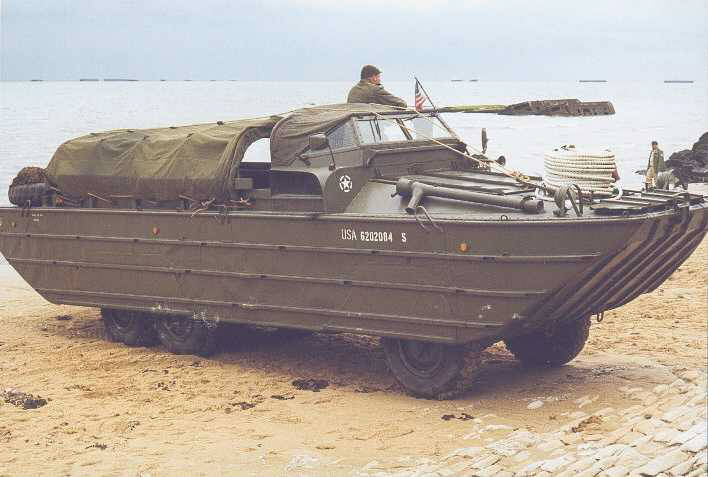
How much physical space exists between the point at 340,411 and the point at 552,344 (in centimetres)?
204

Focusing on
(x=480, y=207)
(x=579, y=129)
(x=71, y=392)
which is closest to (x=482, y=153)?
(x=480, y=207)

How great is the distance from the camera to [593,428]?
7625 millimetres

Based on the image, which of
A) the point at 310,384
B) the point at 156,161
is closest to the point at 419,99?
the point at 156,161

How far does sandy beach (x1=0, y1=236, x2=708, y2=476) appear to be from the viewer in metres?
7.27

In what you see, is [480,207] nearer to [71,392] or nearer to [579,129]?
[71,392]

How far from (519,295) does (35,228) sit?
5378 millimetres

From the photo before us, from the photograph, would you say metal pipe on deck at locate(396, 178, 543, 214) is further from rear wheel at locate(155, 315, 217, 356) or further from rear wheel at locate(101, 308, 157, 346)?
rear wheel at locate(101, 308, 157, 346)

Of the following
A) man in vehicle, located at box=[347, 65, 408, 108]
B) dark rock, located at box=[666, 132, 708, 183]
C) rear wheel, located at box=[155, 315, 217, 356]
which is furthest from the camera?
dark rock, located at box=[666, 132, 708, 183]

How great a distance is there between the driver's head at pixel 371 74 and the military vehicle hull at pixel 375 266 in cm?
217

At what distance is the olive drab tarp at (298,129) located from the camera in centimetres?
958

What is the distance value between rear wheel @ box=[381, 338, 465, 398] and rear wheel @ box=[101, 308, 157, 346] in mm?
2937

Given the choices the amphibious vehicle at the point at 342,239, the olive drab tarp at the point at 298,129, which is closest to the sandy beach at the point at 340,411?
the amphibious vehicle at the point at 342,239

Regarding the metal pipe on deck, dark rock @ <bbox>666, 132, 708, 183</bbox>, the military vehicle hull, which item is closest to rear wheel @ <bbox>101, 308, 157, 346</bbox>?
the military vehicle hull

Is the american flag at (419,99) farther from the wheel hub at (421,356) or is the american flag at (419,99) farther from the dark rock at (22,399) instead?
the dark rock at (22,399)
